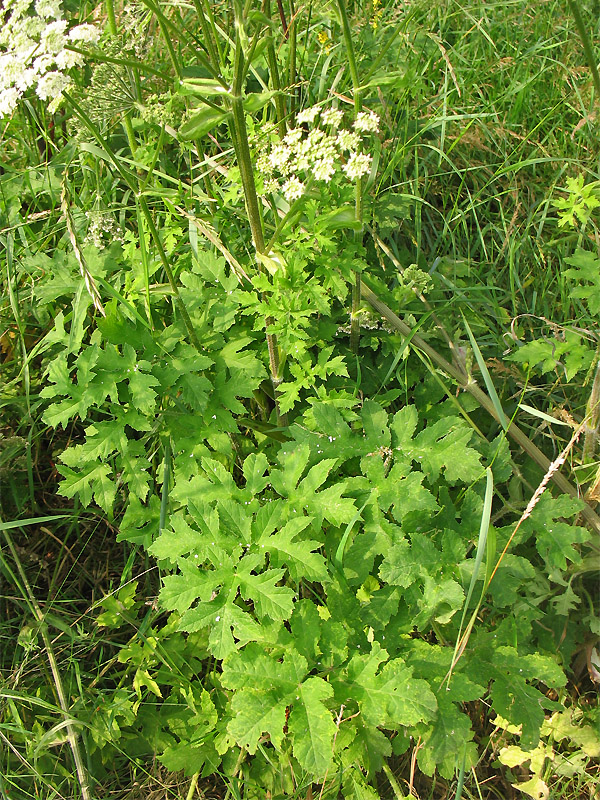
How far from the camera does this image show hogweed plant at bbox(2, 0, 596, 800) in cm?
190

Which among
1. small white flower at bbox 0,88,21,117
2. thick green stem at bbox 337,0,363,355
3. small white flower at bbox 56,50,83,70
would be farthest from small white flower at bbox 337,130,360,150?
small white flower at bbox 0,88,21,117

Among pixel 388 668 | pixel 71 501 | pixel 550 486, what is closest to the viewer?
pixel 388 668

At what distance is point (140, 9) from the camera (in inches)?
89.7

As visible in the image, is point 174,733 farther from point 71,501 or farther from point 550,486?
point 550,486

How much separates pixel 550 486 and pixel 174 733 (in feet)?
5.49

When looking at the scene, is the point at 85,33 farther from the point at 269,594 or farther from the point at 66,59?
the point at 269,594

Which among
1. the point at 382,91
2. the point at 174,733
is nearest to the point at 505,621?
the point at 174,733

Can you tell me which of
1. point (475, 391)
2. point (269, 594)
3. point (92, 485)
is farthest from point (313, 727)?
point (475, 391)

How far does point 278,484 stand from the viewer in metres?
2.15

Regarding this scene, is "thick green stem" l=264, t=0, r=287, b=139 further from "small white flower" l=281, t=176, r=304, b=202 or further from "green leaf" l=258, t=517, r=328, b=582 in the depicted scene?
"green leaf" l=258, t=517, r=328, b=582

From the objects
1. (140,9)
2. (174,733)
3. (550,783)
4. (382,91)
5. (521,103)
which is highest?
(140,9)

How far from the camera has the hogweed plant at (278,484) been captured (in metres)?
1.90

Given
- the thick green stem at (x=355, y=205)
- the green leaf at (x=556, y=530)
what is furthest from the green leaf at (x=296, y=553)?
the thick green stem at (x=355, y=205)

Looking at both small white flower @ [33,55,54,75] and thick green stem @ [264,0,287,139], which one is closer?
small white flower @ [33,55,54,75]
